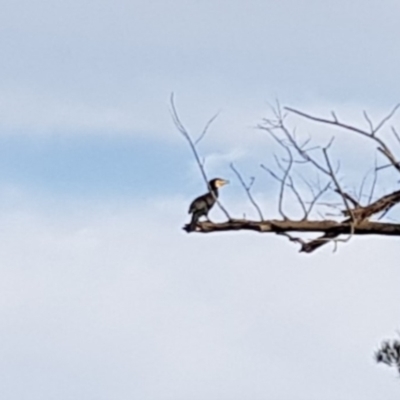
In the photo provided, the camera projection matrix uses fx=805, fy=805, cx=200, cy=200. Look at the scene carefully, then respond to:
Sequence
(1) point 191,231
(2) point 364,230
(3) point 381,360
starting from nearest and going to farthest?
(2) point 364,230
(1) point 191,231
(3) point 381,360

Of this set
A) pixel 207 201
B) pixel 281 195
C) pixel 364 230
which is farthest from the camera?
pixel 207 201

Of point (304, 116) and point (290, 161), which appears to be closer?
point (304, 116)

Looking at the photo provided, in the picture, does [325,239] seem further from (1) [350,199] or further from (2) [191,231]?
(2) [191,231]

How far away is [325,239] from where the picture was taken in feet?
8.33

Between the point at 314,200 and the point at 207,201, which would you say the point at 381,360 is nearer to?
the point at 314,200

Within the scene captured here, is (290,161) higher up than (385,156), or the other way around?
(290,161)

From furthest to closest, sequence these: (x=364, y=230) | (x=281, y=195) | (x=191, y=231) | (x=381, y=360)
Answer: (x=381, y=360) → (x=191, y=231) → (x=281, y=195) → (x=364, y=230)

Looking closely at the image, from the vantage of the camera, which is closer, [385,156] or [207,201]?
[385,156]

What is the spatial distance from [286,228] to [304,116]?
1.17 feet

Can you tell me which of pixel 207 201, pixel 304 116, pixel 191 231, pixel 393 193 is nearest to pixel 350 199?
pixel 393 193

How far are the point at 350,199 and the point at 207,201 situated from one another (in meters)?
2.32

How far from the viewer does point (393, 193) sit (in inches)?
101

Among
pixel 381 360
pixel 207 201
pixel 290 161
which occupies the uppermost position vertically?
pixel 207 201

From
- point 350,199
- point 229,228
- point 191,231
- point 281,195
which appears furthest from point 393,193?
point 191,231
